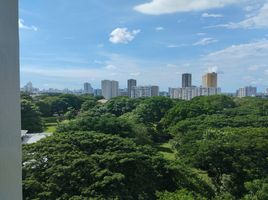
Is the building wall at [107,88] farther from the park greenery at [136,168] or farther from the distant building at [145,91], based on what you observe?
the park greenery at [136,168]

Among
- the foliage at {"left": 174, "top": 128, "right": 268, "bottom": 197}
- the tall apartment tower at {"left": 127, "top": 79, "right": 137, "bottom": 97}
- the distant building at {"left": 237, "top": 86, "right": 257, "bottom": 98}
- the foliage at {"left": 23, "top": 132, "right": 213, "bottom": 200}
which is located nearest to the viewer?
the foliage at {"left": 23, "top": 132, "right": 213, "bottom": 200}

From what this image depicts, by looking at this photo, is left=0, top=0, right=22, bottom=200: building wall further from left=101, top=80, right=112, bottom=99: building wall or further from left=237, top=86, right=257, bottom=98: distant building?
left=237, top=86, right=257, bottom=98: distant building

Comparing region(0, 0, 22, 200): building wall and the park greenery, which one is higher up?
region(0, 0, 22, 200): building wall

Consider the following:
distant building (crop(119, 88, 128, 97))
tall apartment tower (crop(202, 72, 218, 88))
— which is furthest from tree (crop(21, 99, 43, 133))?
distant building (crop(119, 88, 128, 97))

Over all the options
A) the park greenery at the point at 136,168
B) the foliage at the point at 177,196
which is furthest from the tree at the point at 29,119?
the foliage at the point at 177,196

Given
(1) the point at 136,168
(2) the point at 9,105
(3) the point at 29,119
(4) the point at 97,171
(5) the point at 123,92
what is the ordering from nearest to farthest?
(2) the point at 9,105, (4) the point at 97,171, (1) the point at 136,168, (3) the point at 29,119, (5) the point at 123,92

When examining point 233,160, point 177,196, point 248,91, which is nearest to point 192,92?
point 248,91

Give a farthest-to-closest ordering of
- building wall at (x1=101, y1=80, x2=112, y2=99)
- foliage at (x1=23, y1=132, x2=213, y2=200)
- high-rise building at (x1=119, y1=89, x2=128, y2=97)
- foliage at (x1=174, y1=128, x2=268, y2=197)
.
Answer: high-rise building at (x1=119, y1=89, x2=128, y2=97), building wall at (x1=101, y1=80, x2=112, y2=99), foliage at (x1=174, y1=128, x2=268, y2=197), foliage at (x1=23, y1=132, x2=213, y2=200)

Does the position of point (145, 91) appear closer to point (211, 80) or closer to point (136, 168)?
point (211, 80)

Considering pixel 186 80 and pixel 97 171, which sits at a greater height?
pixel 186 80
